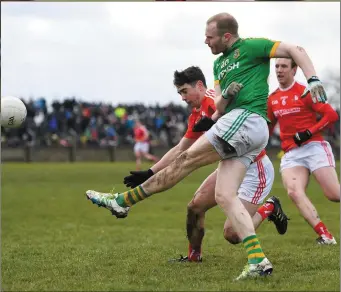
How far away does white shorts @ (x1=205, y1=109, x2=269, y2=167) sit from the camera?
21.6 feet

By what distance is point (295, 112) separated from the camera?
10148mm

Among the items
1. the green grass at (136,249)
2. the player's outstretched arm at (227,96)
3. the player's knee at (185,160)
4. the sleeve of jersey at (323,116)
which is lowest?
the green grass at (136,249)

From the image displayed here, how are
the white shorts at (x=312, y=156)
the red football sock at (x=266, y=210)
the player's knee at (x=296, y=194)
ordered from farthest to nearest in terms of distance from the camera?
1. the white shorts at (x=312, y=156)
2. the player's knee at (x=296, y=194)
3. the red football sock at (x=266, y=210)

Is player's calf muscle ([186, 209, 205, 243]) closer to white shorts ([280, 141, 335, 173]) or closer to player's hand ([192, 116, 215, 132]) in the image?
player's hand ([192, 116, 215, 132])

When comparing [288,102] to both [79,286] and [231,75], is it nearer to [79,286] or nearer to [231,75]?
[231,75]

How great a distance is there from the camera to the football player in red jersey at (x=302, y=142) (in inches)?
392

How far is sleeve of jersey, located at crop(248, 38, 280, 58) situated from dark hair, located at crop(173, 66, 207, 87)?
44.8 inches

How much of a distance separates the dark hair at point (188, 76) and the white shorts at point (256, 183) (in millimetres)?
1238

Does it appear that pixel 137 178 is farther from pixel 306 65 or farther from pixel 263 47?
pixel 306 65

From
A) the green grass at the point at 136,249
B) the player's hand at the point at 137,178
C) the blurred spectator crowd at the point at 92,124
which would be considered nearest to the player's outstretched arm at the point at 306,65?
the green grass at the point at 136,249

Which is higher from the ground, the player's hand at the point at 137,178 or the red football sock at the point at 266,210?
the player's hand at the point at 137,178

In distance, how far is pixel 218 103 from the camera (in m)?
→ 6.77

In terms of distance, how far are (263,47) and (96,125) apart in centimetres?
3485

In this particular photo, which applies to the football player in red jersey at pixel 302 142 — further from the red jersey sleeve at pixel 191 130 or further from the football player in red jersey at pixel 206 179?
the red jersey sleeve at pixel 191 130
